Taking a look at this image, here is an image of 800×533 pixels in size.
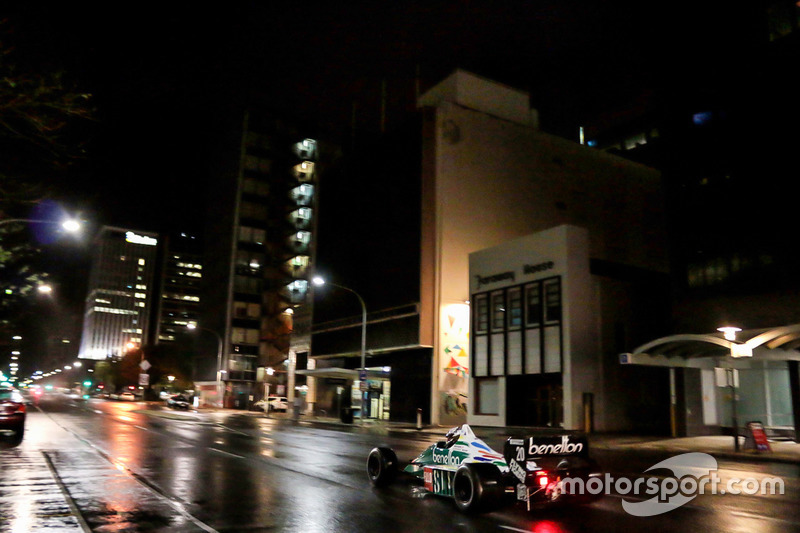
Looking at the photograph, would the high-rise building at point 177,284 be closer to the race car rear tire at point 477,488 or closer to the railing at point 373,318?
the railing at point 373,318

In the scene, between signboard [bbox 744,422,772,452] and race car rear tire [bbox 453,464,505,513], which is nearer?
race car rear tire [bbox 453,464,505,513]

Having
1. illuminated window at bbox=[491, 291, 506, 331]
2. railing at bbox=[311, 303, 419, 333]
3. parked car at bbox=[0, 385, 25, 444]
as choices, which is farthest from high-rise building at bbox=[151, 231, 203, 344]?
parked car at bbox=[0, 385, 25, 444]

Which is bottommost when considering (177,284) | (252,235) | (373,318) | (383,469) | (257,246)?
(383,469)

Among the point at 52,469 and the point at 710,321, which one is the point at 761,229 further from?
the point at 52,469

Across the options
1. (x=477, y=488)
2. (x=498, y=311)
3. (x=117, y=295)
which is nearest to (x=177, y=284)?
(x=117, y=295)

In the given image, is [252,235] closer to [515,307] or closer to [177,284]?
[515,307]

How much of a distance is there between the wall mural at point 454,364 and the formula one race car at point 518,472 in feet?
105

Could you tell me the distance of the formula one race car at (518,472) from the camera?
30.9 ft

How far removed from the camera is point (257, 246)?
9188 centimetres

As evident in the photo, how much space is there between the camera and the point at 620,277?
35719mm

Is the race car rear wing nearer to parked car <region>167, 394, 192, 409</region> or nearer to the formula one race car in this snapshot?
the formula one race car

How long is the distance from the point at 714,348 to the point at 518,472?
21172mm

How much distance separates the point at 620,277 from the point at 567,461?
2781cm

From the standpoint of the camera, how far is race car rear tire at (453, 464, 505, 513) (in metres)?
9.35
